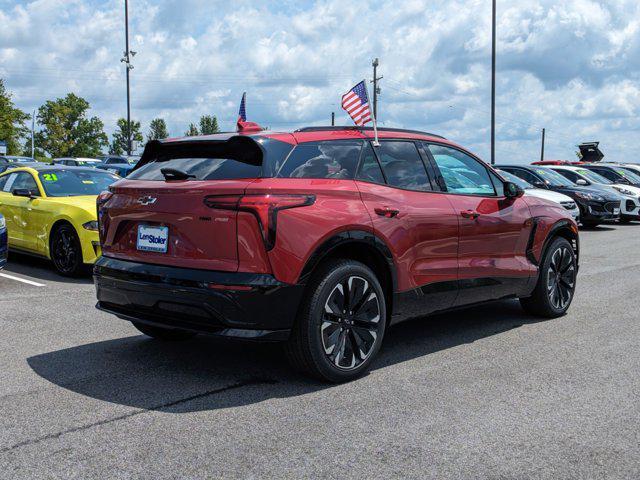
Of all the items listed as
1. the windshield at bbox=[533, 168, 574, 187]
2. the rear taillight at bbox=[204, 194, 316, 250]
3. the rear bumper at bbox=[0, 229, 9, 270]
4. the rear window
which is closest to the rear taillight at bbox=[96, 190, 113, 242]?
the rear window

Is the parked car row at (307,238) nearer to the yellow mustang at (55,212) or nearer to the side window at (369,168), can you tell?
the side window at (369,168)

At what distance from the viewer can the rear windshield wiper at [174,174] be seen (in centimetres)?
470

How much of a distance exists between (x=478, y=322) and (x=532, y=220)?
104 cm

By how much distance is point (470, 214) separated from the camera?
18.8 feet

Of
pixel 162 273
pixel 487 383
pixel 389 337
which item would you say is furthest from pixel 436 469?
pixel 389 337

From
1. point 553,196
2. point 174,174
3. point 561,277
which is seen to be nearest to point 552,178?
point 553,196

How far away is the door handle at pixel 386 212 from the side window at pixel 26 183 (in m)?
6.76

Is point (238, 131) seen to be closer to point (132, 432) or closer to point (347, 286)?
point (347, 286)

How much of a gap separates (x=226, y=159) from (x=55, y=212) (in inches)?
221

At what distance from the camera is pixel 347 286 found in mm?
4707


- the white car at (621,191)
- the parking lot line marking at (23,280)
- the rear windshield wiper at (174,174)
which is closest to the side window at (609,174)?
the white car at (621,191)

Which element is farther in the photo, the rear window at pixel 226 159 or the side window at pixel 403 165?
the side window at pixel 403 165

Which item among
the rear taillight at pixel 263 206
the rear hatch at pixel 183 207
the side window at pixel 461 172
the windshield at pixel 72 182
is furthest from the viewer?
the windshield at pixel 72 182

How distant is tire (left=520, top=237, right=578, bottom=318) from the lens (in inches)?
265
